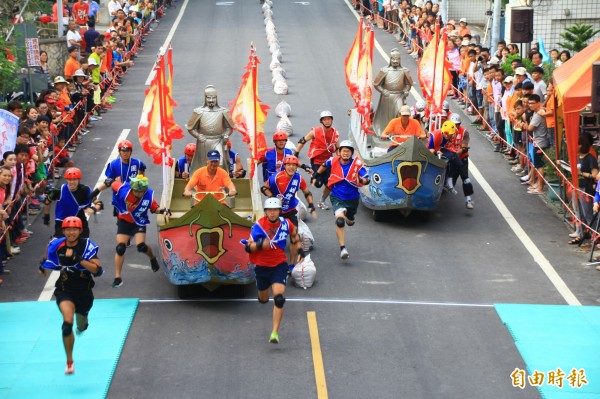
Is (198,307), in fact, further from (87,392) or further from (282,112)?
(282,112)

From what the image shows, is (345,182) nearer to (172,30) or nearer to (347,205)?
(347,205)

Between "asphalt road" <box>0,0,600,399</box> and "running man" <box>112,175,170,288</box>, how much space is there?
0.50m

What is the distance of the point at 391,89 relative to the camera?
22.6 metres

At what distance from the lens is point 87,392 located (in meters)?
13.1

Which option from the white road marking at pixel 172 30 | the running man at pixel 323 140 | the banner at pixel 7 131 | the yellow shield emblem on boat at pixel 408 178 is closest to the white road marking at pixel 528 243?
the yellow shield emblem on boat at pixel 408 178

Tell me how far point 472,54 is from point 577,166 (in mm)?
10526

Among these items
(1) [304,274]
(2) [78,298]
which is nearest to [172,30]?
(1) [304,274]

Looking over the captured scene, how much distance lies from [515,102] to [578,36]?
8.71 metres

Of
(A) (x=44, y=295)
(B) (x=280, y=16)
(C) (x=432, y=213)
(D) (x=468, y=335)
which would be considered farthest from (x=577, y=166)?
(B) (x=280, y=16)

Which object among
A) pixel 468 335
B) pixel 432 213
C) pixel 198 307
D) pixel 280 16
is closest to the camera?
pixel 468 335

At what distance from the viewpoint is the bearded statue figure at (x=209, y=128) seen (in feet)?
62.1

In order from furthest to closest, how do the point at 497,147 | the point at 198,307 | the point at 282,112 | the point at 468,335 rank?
the point at 282,112 → the point at 497,147 → the point at 198,307 → the point at 468,335

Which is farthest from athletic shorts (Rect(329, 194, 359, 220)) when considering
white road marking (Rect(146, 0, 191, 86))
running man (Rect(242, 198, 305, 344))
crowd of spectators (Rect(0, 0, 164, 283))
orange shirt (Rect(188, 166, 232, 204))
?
white road marking (Rect(146, 0, 191, 86))

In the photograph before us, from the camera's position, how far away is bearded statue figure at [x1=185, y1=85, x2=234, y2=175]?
18938mm
